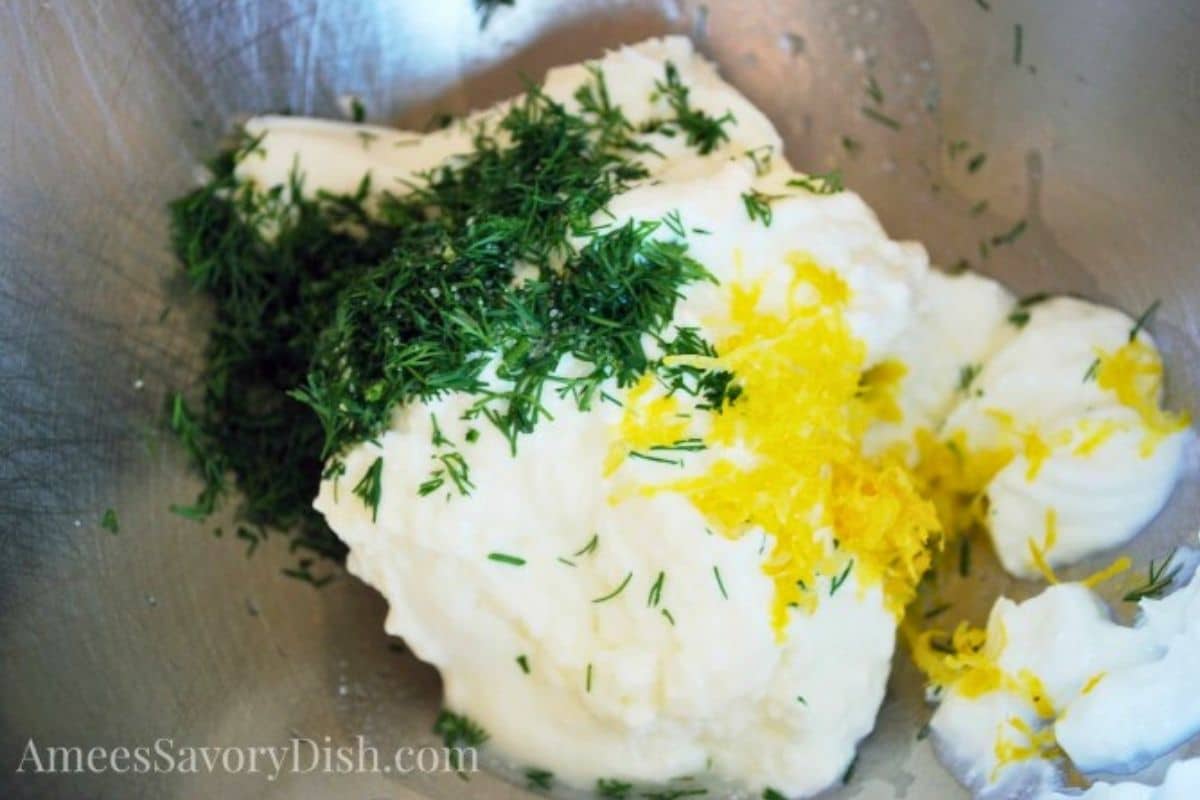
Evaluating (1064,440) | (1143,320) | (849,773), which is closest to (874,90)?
(1143,320)

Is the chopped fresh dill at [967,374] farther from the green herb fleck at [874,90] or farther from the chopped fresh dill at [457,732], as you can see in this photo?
the chopped fresh dill at [457,732]

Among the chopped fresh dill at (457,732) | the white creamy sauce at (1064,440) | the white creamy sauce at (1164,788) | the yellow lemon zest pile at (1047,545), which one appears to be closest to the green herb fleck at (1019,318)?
the white creamy sauce at (1064,440)

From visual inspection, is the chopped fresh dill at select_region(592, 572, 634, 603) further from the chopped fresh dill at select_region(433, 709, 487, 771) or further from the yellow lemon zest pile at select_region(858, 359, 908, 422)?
the yellow lemon zest pile at select_region(858, 359, 908, 422)

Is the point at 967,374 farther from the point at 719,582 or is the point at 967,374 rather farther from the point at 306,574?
the point at 306,574

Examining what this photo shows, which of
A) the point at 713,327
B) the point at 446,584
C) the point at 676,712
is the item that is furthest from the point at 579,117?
the point at 676,712

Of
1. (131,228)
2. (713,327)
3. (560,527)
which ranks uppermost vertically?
(131,228)

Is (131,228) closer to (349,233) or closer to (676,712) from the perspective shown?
(349,233)
